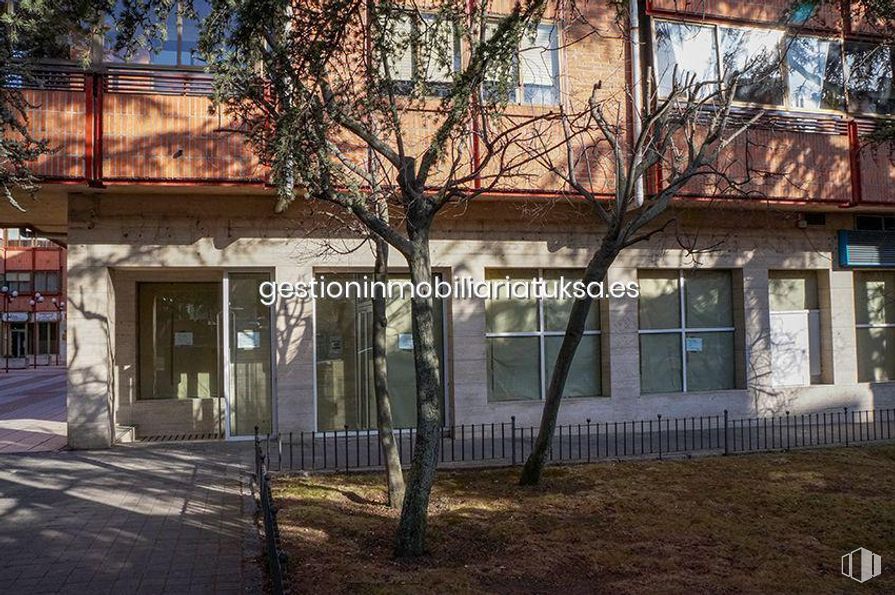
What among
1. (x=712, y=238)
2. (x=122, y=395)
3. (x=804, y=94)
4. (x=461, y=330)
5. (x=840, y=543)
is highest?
(x=804, y=94)

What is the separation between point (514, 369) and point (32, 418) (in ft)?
37.4

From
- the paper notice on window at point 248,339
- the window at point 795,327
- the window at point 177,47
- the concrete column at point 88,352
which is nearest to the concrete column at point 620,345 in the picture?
the window at point 795,327

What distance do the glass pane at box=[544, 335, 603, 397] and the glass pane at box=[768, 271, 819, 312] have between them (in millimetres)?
4561

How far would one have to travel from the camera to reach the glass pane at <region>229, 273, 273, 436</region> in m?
13.8

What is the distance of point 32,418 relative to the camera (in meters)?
16.9

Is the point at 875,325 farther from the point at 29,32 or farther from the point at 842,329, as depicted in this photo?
the point at 29,32

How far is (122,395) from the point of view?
1432 centimetres

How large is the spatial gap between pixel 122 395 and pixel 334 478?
656cm

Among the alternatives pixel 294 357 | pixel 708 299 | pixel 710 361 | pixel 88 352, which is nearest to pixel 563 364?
pixel 294 357

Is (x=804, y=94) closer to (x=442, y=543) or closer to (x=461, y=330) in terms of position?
(x=461, y=330)

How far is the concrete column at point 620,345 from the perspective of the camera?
14.6 m

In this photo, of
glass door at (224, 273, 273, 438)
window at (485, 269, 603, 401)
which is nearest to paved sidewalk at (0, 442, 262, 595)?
glass door at (224, 273, 273, 438)

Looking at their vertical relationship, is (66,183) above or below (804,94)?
below

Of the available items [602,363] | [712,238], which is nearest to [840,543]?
[602,363]
